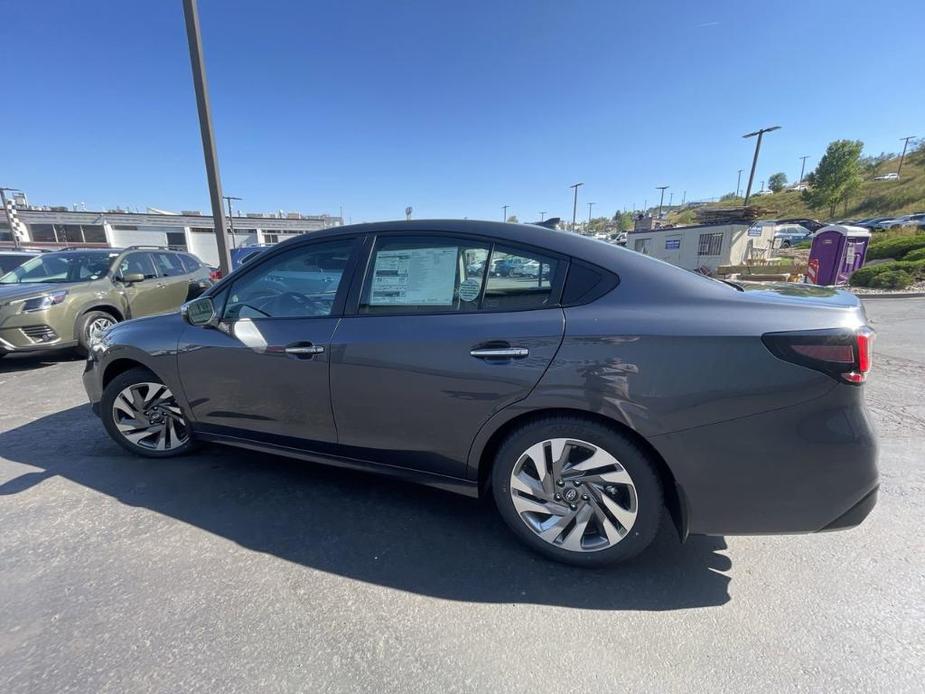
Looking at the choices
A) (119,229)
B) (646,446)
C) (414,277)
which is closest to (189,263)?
(414,277)

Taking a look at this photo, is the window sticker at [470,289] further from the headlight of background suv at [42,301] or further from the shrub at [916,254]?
the shrub at [916,254]

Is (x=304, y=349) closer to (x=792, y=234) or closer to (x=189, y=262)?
(x=189, y=262)

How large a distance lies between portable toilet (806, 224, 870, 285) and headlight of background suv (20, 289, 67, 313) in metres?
17.6

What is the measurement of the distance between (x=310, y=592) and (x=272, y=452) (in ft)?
3.34

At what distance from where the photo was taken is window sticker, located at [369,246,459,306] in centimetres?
223

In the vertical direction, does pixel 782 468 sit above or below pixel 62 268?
below

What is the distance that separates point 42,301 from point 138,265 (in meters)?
1.66

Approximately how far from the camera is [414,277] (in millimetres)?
2309

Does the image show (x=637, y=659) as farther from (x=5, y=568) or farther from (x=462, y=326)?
(x=5, y=568)

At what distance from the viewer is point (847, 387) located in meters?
1.64

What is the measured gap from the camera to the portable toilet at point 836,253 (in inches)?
501

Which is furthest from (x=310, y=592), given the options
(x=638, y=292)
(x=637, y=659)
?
(x=638, y=292)

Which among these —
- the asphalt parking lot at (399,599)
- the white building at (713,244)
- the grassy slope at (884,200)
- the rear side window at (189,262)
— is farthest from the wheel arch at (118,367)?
the grassy slope at (884,200)

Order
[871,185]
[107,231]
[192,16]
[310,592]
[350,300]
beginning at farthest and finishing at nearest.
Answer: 1. [871,185]
2. [107,231]
3. [192,16]
4. [350,300]
5. [310,592]
